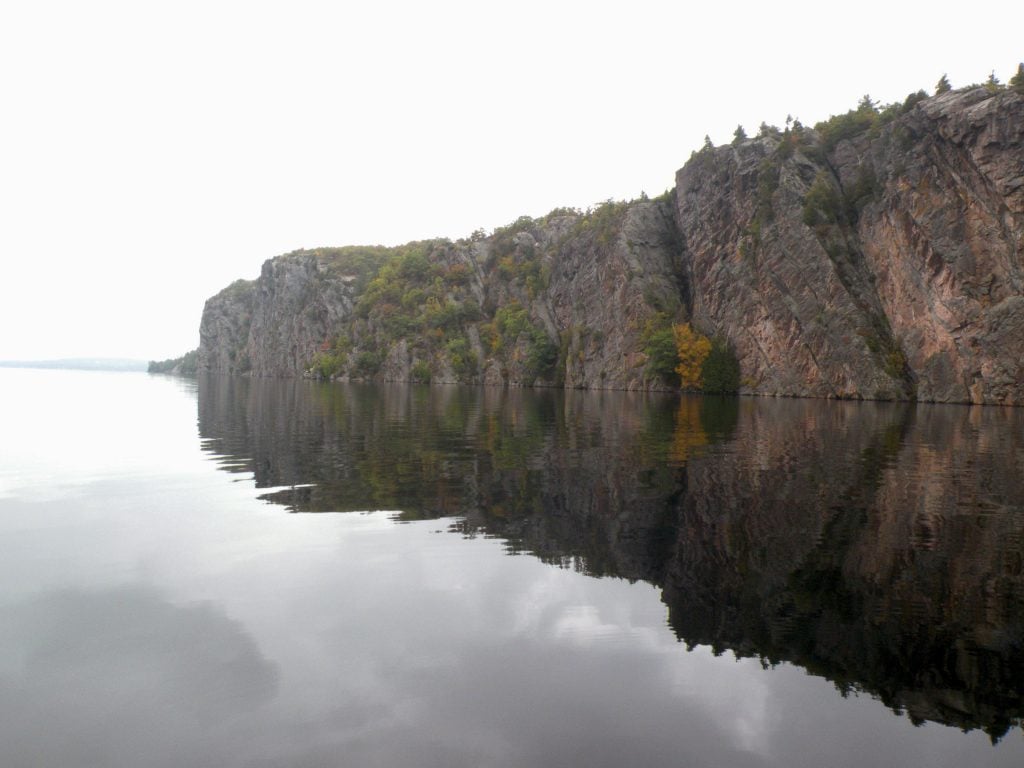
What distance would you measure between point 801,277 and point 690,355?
1797cm

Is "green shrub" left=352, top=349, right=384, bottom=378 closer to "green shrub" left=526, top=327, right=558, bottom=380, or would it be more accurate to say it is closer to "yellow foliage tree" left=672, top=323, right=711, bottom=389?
"green shrub" left=526, top=327, right=558, bottom=380

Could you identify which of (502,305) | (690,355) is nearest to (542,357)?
(502,305)

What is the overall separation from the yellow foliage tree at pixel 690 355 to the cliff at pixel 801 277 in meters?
1.54

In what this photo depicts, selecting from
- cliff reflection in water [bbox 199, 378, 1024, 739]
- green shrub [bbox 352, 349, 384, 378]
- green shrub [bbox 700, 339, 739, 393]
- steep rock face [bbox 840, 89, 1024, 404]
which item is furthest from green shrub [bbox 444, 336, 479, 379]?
cliff reflection in water [bbox 199, 378, 1024, 739]

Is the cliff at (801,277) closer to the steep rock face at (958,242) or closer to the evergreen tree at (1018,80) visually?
the steep rock face at (958,242)

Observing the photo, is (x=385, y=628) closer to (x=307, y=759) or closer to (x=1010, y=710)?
(x=307, y=759)

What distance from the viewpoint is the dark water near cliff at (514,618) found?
648 cm

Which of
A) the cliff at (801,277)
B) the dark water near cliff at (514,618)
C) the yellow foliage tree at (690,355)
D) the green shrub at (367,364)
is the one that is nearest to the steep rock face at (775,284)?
the cliff at (801,277)

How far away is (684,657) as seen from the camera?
8242mm

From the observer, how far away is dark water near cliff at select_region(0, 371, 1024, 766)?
21.2 ft

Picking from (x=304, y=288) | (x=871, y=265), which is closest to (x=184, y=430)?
(x=871, y=265)

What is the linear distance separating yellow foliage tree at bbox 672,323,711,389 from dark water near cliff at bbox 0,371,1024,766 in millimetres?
74896

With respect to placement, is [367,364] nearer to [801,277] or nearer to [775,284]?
[775,284]

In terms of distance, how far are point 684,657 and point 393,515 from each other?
8943 mm
